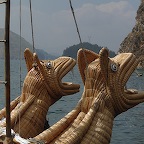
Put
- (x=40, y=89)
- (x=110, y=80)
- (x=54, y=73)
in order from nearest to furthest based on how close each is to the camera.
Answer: (x=110, y=80), (x=54, y=73), (x=40, y=89)

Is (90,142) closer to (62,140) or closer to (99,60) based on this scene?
(62,140)

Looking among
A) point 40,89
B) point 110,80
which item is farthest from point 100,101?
point 40,89

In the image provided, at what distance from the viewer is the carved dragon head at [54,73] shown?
8.79 metres

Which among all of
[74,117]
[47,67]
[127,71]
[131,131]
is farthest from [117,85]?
[131,131]

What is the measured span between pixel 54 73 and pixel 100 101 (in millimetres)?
2004

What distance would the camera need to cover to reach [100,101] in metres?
7.09

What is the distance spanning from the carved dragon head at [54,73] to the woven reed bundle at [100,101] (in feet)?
4.76

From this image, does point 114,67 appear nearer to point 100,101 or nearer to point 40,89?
point 100,101

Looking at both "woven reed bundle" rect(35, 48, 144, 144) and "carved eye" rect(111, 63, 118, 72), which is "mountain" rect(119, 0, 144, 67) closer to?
"woven reed bundle" rect(35, 48, 144, 144)

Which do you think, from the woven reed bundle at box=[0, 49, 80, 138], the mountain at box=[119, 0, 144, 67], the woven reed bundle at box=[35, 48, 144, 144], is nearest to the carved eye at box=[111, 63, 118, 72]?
the woven reed bundle at box=[35, 48, 144, 144]

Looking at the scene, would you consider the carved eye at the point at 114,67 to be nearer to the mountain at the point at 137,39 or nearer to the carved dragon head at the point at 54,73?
the carved dragon head at the point at 54,73

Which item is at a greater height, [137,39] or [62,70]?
[137,39]

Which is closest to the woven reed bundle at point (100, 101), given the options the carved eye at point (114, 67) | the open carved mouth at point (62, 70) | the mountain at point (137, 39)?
the carved eye at point (114, 67)

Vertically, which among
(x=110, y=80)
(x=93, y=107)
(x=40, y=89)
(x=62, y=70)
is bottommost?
(x=93, y=107)
